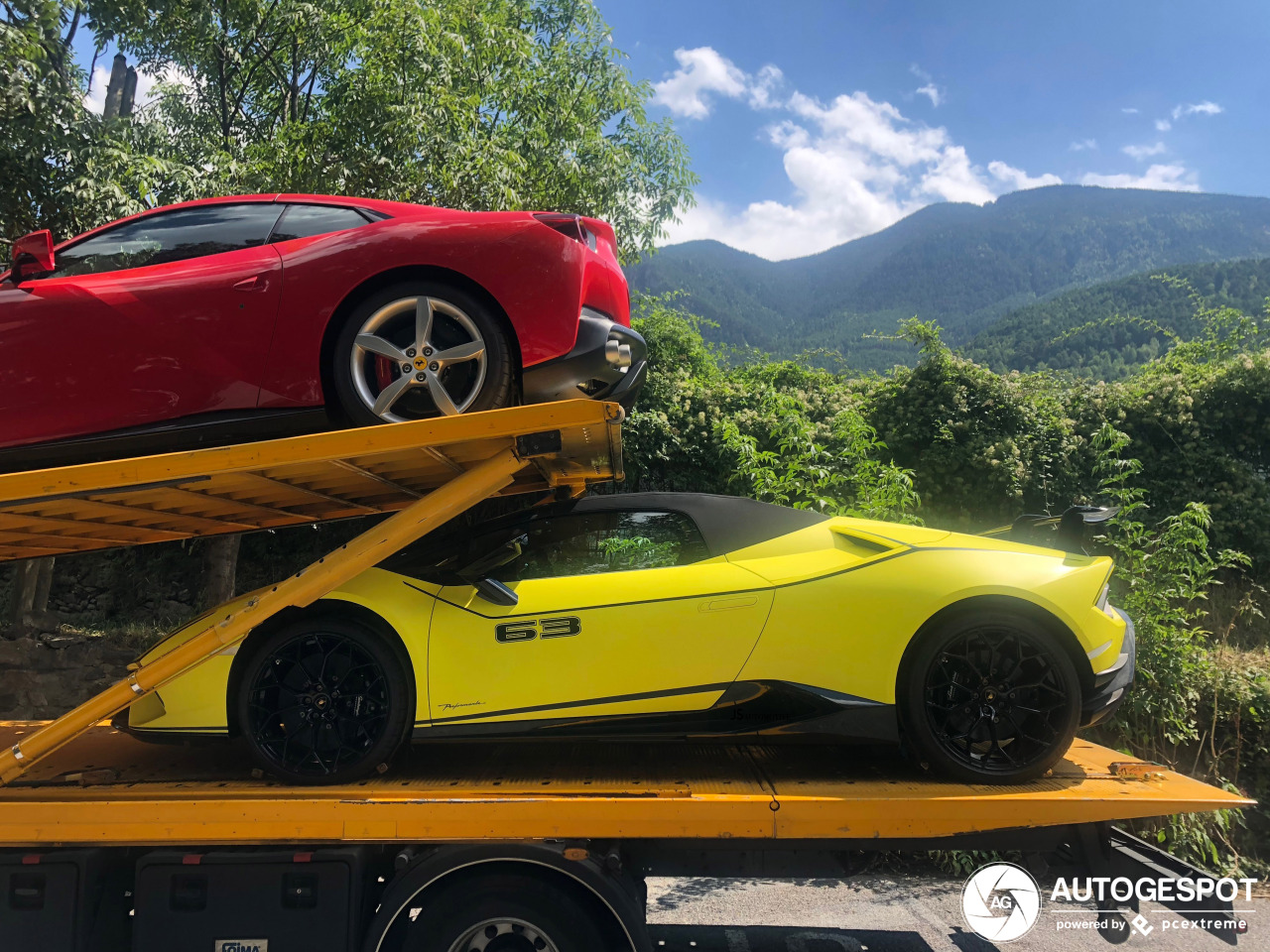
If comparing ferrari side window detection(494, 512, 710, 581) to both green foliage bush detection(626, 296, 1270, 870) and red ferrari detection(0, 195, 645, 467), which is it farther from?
green foliage bush detection(626, 296, 1270, 870)

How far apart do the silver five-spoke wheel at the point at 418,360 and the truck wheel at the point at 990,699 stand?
188cm

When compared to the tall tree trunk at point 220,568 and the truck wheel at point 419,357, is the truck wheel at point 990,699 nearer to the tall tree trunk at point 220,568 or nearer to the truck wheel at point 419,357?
the truck wheel at point 419,357

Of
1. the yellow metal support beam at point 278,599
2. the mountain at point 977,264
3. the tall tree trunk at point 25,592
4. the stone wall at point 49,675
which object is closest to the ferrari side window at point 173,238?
the yellow metal support beam at point 278,599

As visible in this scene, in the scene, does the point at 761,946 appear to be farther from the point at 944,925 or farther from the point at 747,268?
the point at 747,268

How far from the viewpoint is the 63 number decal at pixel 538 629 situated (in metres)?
2.47

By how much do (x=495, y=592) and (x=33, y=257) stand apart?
208 cm

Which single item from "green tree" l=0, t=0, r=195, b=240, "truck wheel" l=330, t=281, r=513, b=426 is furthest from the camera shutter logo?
"green tree" l=0, t=0, r=195, b=240

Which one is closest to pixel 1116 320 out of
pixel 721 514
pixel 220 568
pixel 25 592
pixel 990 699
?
pixel 990 699

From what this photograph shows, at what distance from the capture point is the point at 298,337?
2602 mm

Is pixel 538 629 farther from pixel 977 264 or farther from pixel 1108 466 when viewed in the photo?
pixel 977 264

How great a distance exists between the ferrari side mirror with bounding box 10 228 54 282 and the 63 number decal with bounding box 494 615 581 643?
6.97 feet

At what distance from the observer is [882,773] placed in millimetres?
2650

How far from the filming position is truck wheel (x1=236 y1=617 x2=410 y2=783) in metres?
2.55

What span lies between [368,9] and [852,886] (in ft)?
27.9
